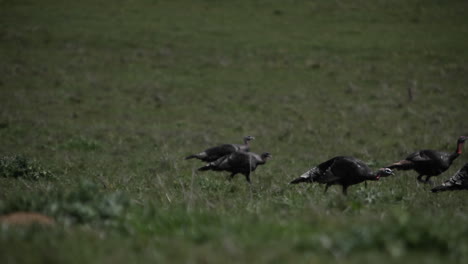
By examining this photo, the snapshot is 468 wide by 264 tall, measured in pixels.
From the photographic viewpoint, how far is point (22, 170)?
32.9 ft

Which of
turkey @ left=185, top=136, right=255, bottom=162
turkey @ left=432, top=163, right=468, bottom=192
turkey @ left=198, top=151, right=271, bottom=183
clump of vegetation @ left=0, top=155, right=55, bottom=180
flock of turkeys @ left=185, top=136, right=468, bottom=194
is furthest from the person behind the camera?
turkey @ left=185, top=136, right=255, bottom=162

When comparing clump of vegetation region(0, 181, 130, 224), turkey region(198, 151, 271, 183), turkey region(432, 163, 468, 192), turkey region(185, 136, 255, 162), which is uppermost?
clump of vegetation region(0, 181, 130, 224)

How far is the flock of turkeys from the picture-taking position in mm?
9031

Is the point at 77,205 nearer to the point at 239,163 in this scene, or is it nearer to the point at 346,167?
the point at 346,167

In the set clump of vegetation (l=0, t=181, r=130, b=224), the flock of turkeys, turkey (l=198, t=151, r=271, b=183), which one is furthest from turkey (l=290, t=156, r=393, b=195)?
clump of vegetation (l=0, t=181, r=130, b=224)

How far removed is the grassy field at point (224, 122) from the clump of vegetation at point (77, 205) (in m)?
0.01

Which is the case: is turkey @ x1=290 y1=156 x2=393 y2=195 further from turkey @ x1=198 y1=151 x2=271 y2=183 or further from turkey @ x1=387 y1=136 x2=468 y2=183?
turkey @ x1=387 y1=136 x2=468 y2=183

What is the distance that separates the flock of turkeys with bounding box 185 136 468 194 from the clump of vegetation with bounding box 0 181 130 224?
13.7 feet

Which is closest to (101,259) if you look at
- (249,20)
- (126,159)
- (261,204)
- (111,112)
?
(261,204)

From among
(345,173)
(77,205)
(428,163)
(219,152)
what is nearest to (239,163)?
(219,152)

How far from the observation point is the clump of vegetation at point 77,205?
465cm

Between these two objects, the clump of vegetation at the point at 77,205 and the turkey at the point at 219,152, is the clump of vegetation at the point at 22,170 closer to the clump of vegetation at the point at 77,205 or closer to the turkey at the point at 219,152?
the turkey at the point at 219,152

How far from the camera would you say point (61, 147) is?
15.5 meters

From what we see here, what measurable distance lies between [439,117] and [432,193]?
12226 mm
